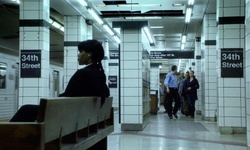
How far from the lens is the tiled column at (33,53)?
324 inches

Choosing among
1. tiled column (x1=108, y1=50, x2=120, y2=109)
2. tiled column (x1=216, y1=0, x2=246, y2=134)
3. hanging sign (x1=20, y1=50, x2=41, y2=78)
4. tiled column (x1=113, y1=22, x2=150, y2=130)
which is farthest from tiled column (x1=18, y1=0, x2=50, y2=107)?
tiled column (x1=108, y1=50, x2=120, y2=109)

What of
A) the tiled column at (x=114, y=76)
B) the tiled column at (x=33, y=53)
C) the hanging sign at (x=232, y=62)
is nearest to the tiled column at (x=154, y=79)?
the tiled column at (x=114, y=76)

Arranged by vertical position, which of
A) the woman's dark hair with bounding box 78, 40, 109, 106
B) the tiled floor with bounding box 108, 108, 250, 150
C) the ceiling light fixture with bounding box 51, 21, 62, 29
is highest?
the ceiling light fixture with bounding box 51, 21, 62, 29

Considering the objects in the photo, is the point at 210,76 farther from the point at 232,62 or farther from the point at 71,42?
the point at 71,42

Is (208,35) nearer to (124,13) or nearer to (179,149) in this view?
(124,13)

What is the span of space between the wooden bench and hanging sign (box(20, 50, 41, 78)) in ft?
16.8

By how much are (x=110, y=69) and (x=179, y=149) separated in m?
14.7

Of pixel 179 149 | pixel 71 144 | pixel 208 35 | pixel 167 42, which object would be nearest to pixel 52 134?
pixel 71 144

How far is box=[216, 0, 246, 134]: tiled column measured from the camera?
765 centimetres

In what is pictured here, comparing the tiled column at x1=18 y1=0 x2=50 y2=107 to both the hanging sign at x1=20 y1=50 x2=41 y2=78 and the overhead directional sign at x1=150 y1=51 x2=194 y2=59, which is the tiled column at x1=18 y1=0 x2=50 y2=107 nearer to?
the hanging sign at x1=20 y1=50 x2=41 y2=78

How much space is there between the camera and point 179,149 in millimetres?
5535

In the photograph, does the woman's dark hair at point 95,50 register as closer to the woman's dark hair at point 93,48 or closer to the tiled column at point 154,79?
the woman's dark hair at point 93,48

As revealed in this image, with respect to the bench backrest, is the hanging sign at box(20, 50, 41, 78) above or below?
above

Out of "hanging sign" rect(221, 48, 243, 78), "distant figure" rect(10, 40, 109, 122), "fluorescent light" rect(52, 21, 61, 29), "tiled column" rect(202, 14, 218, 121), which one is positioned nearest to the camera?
"distant figure" rect(10, 40, 109, 122)
